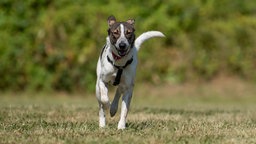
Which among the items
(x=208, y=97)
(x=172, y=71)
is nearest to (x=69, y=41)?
(x=172, y=71)

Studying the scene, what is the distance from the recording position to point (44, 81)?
22.2 m

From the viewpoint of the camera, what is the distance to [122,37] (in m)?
8.57

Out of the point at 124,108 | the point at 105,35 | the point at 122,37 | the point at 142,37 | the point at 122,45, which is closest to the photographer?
the point at 122,45

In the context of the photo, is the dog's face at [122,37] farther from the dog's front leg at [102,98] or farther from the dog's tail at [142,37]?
the dog's tail at [142,37]

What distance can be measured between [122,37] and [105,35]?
45.5 ft

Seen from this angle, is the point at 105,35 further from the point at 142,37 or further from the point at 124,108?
the point at 124,108

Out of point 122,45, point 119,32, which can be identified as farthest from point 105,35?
point 122,45

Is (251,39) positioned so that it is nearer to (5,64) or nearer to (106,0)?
(106,0)

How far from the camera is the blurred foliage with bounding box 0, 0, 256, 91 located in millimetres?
22125

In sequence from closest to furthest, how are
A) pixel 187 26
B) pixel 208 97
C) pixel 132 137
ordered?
pixel 132 137 → pixel 208 97 → pixel 187 26

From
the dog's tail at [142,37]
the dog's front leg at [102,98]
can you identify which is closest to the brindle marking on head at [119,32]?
the dog's front leg at [102,98]

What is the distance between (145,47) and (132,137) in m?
15.3

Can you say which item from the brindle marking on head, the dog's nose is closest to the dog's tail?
the brindle marking on head

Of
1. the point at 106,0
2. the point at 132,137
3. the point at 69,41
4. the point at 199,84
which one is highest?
the point at 106,0
